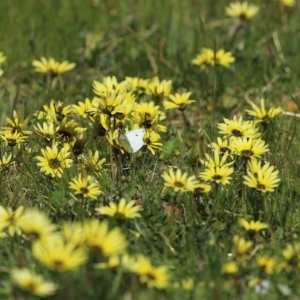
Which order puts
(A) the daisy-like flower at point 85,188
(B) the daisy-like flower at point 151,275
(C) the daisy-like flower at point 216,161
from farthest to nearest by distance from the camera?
1. (C) the daisy-like flower at point 216,161
2. (A) the daisy-like flower at point 85,188
3. (B) the daisy-like flower at point 151,275

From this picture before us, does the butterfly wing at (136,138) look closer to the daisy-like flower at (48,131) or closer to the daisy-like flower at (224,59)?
the daisy-like flower at (48,131)

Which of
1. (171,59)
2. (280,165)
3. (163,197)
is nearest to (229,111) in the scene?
(171,59)

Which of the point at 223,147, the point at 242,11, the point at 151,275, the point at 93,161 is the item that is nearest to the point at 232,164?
the point at 223,147

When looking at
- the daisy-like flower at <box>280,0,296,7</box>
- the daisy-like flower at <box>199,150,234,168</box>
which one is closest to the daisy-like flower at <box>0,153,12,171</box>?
the daisy-like flower at <box>199,150,234,168</box>

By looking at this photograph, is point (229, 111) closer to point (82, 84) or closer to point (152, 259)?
point (82, 84)

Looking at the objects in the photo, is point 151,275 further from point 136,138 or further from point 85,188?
point 136,138

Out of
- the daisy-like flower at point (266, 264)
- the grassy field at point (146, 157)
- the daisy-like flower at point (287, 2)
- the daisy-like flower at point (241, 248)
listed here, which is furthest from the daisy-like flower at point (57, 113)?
the daisy-like flower at point (287, 2)

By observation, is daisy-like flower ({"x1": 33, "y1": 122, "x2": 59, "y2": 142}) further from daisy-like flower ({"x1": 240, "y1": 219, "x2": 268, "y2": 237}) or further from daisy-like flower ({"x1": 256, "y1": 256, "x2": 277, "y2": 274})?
daisy-like flower ({"x1": 256, "y1": 256, "x2": 277, "y2": 274})
